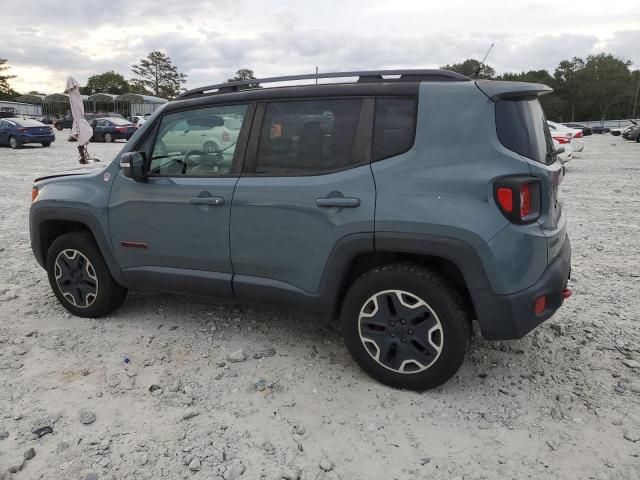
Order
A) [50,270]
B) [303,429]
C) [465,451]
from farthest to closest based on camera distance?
[50,270] → [303,429] → [465,451]

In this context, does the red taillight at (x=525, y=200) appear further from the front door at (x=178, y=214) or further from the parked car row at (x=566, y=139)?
the parked car row at (x=566, y=139)

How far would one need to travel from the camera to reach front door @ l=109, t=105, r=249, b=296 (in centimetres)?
351

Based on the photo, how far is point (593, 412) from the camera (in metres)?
2.91

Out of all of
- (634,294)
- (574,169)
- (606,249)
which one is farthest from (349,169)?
(574,169)

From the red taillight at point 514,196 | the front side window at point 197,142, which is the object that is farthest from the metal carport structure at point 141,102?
the red taillight at point 514,196

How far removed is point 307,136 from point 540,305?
1693 millimetres

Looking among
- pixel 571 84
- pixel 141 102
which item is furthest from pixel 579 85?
pixel 141 102

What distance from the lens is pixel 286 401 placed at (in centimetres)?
305

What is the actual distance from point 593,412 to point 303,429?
Answer: 1.63 meters

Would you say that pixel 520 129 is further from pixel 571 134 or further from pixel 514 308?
pixel 571 134

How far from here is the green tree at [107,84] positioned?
308 feet

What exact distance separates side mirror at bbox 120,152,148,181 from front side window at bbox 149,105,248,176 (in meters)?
0.10

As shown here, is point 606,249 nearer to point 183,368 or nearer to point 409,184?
point 409,184

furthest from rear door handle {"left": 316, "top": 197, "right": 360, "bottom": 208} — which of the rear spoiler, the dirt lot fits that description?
the dirt lot
